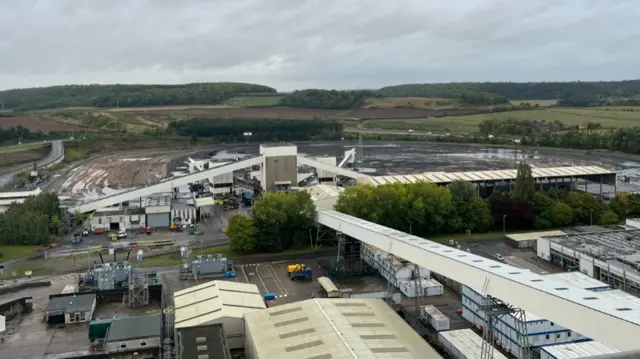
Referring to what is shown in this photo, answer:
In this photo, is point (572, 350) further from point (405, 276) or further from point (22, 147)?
point (22, 147)

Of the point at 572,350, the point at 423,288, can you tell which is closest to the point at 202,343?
the point at 423,288

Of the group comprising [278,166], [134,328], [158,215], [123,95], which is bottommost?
[134,328]

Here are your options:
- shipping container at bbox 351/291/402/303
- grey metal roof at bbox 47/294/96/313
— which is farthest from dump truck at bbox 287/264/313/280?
grey metal roof at bbox 47/294/96/313

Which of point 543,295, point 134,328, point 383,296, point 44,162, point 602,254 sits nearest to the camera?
point 543,295

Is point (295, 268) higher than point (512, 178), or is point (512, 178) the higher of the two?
point (512, 178)

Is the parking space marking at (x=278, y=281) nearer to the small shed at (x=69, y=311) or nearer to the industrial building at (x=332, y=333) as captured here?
the industrial building at (x=332, y=333)

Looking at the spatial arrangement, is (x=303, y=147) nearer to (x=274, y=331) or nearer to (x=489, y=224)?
(x=489, y=224)
